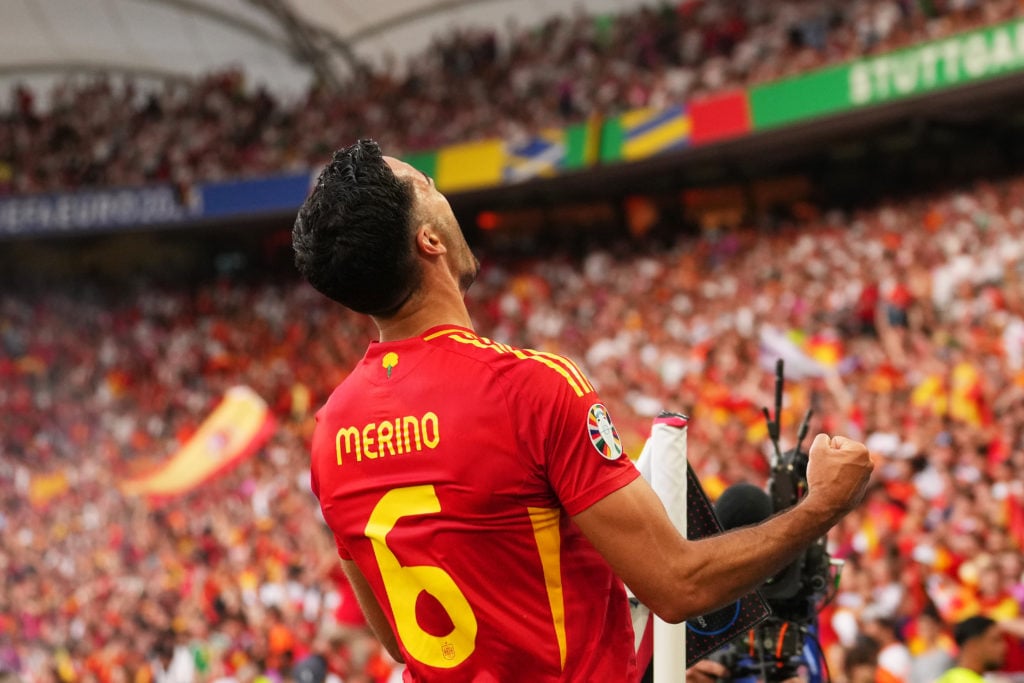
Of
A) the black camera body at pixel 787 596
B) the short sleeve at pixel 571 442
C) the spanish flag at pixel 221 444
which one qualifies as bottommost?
the spanish flag at pixel 221 444

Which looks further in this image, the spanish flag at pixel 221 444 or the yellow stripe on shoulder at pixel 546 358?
the spanish flag at pixel 221 444

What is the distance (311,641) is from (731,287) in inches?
318

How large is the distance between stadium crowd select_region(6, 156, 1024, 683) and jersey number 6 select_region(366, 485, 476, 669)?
2075 mm

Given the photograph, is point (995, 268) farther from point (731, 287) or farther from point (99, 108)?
point (99, 108)

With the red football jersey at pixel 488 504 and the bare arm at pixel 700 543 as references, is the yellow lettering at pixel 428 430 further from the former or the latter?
the bare arm at pixel 700 543

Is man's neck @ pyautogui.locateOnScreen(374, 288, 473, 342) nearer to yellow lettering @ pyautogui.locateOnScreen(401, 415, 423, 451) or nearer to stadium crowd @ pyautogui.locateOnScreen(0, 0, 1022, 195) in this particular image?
yellow lettering @ pyautogui.locateOnScreen(401, 415, 423, 451)

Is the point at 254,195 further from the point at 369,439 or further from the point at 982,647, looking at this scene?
the point at 369,439

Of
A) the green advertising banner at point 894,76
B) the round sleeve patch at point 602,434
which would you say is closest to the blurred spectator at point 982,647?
the round sleeve patch at point 602,434

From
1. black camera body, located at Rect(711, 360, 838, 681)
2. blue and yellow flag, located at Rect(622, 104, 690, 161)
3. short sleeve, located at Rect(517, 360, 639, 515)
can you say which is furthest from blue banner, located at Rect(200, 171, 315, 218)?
short sleeve, located at Rect(517, 360, 639, 515)

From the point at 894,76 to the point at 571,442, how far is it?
14.5m

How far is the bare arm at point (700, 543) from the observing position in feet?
5.66

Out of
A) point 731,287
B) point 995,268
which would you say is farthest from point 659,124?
point 995,268

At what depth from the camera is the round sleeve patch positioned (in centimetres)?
173

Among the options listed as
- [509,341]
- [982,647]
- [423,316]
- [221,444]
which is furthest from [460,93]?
[423,316]
